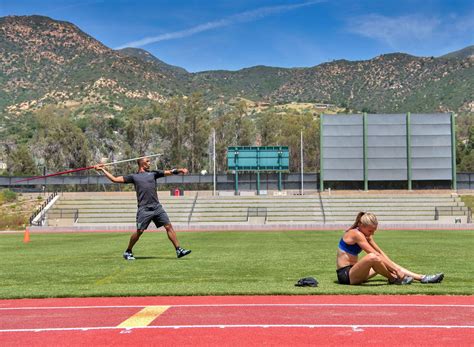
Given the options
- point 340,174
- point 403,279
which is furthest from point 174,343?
point 340,174

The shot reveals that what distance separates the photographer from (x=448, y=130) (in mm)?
67438

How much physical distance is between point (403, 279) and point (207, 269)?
4691 millimetres

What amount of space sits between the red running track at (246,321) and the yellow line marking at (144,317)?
1.5 inches

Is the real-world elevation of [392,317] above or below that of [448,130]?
below

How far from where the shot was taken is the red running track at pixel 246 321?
6.73 meters

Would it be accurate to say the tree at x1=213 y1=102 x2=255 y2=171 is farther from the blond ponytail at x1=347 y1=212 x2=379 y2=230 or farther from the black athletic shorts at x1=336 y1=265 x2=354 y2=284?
the blond ponytail at x1=347 y1=212 x2=379 y2=230

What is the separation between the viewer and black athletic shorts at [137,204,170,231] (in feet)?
48.0

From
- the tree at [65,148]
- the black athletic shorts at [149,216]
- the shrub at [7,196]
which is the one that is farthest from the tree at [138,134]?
the black athletic shorts at [149,216]

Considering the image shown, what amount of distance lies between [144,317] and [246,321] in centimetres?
129

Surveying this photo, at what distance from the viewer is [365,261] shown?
10.4 m

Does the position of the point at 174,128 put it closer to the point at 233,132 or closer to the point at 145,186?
the point at 233,132

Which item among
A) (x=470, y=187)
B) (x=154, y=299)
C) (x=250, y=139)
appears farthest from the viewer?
(x=250, y=139)

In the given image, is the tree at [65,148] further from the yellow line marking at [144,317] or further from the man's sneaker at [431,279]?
the yellow line marking at [144,317]

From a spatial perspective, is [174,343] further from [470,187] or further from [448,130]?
[470,187]
